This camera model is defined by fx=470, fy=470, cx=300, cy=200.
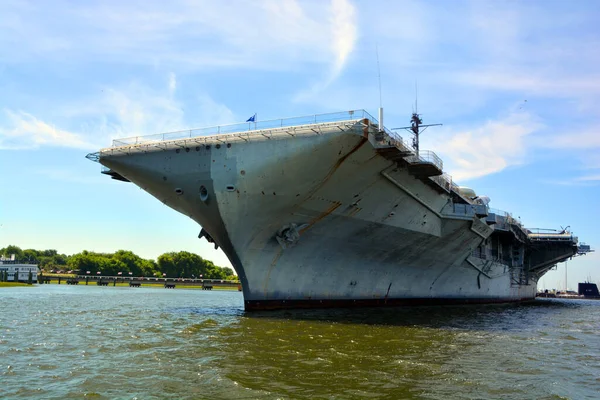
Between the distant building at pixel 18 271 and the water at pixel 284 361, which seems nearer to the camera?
the water at pixel 284 361

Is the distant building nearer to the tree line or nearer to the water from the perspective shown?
the tree line

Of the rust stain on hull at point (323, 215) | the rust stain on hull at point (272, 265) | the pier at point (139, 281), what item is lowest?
the pier at point (139, 281)

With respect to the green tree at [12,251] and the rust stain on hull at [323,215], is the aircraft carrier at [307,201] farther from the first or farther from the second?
the green tree at [12,251]

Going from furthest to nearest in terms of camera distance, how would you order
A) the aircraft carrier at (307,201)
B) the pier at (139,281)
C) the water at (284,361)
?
the pier at (139,281), the aircraft carrier at (307,201), the water at (284,361)

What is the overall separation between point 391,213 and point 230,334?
32.0ft

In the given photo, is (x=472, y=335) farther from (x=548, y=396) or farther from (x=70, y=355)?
(x=70, y=355)

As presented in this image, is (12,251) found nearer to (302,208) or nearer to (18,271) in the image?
(18,271)

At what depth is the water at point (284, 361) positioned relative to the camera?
704cm

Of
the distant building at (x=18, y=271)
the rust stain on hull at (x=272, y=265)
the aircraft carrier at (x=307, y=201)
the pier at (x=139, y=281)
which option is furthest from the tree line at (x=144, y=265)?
the rust stain on hull at (x=272, y=265)

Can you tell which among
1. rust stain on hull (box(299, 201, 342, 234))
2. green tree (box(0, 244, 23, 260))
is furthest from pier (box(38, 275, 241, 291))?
rust stain on hull (box(299, 201, 342, 234))

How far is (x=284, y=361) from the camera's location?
902cm

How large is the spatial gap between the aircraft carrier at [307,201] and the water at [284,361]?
343 centimetres

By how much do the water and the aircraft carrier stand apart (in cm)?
343

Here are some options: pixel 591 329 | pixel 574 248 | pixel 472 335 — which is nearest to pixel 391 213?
pixel 472 335
